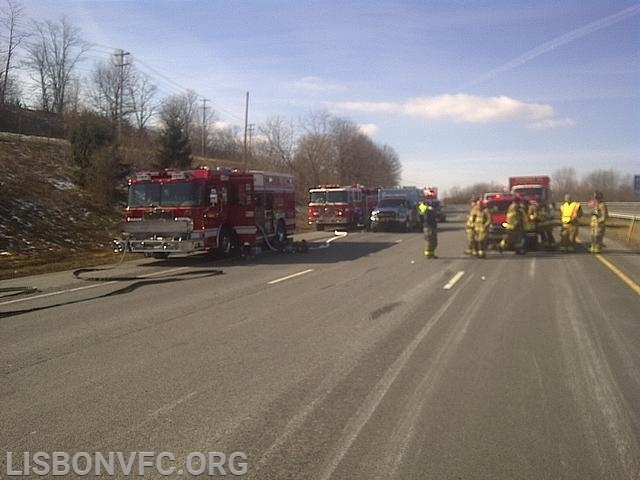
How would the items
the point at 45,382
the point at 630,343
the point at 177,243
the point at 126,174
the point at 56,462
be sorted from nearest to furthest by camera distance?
the point at 56,462 → the point at 45,382 → the point at 630,343 → the point at 177,243 → the point at 126,174

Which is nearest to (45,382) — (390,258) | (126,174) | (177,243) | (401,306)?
(401,306)

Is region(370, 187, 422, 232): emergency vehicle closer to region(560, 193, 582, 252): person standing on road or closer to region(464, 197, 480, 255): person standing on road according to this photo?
region(560, 193, 582, 252): person standing on road

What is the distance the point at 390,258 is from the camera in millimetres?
18266

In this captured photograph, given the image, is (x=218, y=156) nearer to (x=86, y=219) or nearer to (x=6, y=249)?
(x=86, y=219)

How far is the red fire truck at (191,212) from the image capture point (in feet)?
54.9

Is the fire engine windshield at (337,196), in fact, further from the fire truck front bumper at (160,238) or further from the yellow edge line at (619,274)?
the fire truck front bumper at (160,238)

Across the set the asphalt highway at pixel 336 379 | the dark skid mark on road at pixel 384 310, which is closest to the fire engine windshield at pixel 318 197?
the asphalt highway at pixel 336 379

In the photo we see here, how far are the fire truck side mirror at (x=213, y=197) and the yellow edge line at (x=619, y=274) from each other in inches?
426

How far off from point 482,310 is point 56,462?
6.82 m

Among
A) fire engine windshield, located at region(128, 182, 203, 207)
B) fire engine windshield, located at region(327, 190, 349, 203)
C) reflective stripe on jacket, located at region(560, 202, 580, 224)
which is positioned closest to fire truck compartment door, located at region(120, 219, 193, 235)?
Result: fire engine windshield, located at region(128, 182, 203, 207)

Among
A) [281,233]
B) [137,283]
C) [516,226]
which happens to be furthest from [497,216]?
[137,283]

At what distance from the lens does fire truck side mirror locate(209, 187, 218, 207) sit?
17.6 meters

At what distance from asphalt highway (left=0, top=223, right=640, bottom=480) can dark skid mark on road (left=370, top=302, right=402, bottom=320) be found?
2cm

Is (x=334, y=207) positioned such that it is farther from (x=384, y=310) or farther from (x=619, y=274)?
(x=384, y=310)
